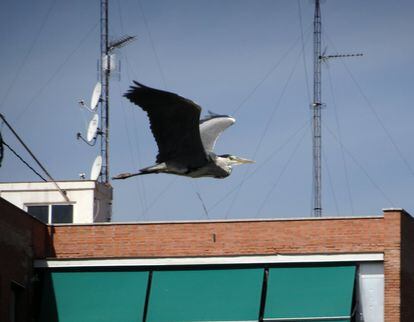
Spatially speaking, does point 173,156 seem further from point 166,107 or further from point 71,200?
point 71,200

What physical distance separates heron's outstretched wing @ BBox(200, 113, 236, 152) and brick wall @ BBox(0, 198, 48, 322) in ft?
15.2

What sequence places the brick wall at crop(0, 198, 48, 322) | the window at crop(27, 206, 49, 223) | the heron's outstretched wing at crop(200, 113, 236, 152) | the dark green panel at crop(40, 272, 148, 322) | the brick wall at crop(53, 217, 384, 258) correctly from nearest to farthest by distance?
the brick wall at crop(0, 198, 48, 322)
the brick wall at crop(53, 217, 384, 258)
the dark green panel at crop(40, 272, 148, 322)
the heron's outstretched wing at crop(200, 113, 236, 152)
the window at crop(27, 206, 49, 223)

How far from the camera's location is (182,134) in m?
47.2

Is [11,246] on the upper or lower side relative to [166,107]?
lower

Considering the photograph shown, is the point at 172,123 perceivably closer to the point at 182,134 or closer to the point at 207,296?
the point at 182,134

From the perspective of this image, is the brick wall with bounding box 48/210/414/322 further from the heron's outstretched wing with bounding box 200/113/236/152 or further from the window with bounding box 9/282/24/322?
the heron's outstretched wing with bounding box 200/113/236/152

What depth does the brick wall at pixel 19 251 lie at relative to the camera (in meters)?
45.2

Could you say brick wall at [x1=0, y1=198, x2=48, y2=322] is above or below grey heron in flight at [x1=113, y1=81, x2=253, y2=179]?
below

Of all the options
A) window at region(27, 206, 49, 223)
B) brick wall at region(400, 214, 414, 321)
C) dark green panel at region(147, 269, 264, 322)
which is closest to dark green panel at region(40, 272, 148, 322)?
dark green panel at region(147, 269, 264, 322)

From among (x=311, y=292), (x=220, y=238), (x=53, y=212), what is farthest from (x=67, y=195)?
(x=311, y=292)

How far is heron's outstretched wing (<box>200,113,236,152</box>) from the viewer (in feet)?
163

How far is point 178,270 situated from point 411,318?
5.02 metres

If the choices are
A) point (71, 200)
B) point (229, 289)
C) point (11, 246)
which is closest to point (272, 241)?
point (229, 289)

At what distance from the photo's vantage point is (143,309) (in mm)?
46156
